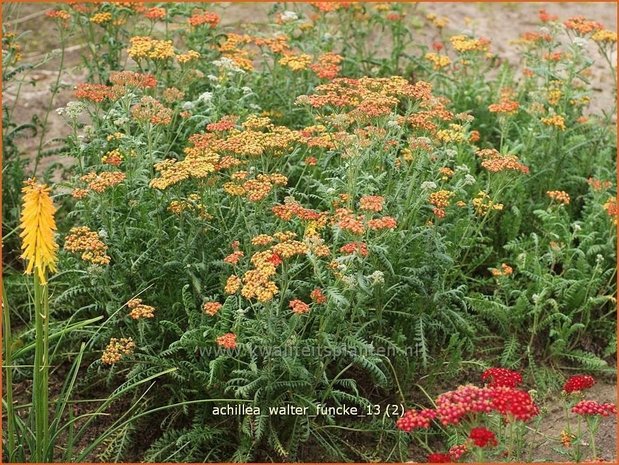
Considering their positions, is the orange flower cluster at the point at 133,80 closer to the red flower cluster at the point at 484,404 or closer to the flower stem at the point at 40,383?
the flower stem at the point at 40,383

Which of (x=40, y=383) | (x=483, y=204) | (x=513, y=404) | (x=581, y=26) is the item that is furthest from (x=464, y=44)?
(x=40, y=383)

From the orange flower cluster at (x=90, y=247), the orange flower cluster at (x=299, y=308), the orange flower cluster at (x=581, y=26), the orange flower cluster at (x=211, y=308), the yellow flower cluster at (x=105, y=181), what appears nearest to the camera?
the orange flower cluster at (x=299, y=308)

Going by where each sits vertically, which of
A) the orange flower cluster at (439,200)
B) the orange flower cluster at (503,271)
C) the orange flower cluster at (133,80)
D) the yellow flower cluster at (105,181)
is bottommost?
the orange flower cluster at (503,271)

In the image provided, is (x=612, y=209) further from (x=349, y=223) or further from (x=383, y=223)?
(x=349, y=223)

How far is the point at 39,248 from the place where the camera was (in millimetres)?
3406

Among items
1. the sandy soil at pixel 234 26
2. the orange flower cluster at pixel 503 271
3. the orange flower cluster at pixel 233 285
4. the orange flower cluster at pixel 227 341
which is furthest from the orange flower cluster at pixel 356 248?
the sandy soil at pixel 234 26

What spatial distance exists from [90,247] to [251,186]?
76cm

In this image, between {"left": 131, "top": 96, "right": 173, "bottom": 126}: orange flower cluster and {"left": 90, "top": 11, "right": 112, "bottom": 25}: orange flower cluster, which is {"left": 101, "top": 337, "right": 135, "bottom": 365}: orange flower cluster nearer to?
{"left": 131, "top": 96, "right": 173, "bottom": 126}: orange flower cluster

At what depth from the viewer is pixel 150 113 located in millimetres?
4457

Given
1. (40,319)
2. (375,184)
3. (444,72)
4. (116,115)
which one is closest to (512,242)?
(375,184)

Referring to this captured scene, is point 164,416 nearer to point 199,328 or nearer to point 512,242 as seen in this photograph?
point 199,328

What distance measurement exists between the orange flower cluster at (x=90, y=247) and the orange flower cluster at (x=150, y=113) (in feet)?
1.99

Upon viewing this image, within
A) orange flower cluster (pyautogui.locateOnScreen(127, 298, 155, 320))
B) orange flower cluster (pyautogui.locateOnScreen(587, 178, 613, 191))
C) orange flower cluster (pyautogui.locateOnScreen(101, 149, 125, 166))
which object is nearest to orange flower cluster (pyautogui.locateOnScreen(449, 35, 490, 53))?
orange flower cluster (pyautogui.locateOnScreen(587, 178, 613, 191))

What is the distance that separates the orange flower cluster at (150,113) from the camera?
14.5 feet
